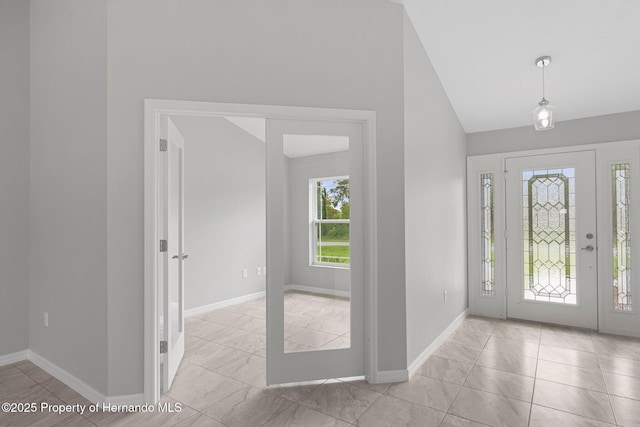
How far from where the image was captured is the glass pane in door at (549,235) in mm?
3908

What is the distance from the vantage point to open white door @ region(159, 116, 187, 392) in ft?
7.98

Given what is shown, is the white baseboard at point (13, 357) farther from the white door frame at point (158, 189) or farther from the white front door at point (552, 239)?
the white front door at point (552, 239)

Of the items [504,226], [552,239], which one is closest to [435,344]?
[504,226]

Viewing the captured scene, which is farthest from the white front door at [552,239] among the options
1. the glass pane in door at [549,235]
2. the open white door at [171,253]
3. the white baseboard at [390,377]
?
the open white door at [171,253]

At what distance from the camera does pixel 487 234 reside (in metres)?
4.38

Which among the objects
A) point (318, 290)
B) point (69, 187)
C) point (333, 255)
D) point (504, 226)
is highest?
point (69, 187)

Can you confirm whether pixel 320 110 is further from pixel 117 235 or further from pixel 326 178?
pixel 117 235

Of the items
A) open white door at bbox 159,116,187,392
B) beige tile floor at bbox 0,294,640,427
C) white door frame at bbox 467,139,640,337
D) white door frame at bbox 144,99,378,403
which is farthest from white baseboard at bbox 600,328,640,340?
open white door at bbox 159,116,187,392

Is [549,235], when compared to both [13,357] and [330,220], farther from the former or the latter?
[13,357]

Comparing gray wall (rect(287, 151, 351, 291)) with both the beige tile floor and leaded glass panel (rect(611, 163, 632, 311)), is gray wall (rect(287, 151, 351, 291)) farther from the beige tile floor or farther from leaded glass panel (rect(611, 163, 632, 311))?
leaded glass panel (rect(611, 163, 632, 311))

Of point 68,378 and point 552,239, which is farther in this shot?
point 552,239

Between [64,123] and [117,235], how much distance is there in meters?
1.17

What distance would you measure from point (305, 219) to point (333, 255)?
1.29 ft

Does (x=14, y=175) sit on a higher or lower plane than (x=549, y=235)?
higher
